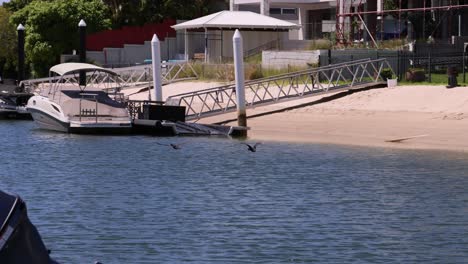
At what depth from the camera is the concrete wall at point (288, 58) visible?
5322 cm

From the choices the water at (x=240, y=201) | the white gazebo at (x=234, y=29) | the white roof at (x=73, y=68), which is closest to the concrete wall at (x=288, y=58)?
the white gazebo at (x=234, y=29)

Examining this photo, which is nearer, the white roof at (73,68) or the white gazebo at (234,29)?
the white roof at (73,68)

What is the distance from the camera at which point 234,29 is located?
6231 centimetres

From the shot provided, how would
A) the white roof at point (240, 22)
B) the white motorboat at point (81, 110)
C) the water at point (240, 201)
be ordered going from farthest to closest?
the white roof at point (240, 22), the white motorboat at point (81, 110), the water at point (240, 201)

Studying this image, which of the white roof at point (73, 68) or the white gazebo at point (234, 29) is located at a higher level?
the white gazebo at point (234, 29)

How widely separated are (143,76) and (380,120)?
22551 millimetres

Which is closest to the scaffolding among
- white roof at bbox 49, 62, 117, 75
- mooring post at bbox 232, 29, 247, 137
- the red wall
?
mooring post at bbox 232, 29, 247, 137

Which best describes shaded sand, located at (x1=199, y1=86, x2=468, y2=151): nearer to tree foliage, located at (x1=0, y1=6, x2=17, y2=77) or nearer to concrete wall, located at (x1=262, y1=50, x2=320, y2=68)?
concrete wall, located at (x1=262, y1=50, x2=320, y2=68)

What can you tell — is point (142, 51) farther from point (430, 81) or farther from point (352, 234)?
point (352, 234)

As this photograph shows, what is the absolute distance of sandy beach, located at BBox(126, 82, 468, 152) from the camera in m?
38.8

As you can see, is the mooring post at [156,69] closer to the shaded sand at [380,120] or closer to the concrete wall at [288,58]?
the shaded sand at [380,120]

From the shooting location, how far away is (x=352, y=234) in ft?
77.1

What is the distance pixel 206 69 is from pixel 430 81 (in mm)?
14400

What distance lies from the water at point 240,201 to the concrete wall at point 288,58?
1282 cm
